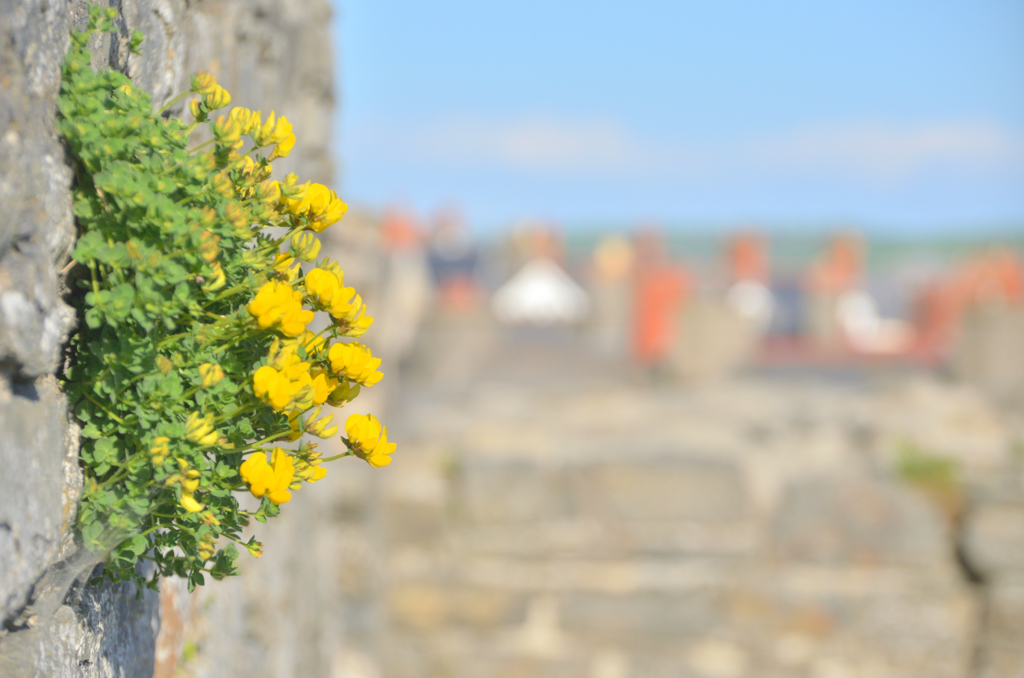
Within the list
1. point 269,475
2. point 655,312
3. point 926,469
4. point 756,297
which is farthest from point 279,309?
point 756,297

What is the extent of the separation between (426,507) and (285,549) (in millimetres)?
1715

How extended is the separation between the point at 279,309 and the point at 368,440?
0.19m

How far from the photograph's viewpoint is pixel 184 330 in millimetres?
1001

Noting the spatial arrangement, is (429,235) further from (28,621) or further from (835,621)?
(28,621)

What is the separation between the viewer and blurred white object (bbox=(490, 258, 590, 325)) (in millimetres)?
23031

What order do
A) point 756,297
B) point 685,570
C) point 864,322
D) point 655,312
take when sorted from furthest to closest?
point 756,297
point 864,322
point 655,312
point 685,570

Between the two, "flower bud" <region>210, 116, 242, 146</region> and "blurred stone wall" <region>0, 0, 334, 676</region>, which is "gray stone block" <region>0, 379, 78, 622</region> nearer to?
"blurred stone wall" <region>0, 0, 334, 676</region>

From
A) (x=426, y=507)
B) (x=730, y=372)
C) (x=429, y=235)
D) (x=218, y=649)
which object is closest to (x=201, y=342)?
(x=218, y=649)

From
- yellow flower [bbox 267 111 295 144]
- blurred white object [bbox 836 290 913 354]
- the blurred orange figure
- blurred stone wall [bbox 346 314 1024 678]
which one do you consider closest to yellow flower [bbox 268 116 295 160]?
yellow flower [bbox 267 111 295 144]

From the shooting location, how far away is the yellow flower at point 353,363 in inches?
39.5

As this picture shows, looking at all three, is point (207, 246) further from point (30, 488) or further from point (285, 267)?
point (30, 488)

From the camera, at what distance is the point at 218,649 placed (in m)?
1.88

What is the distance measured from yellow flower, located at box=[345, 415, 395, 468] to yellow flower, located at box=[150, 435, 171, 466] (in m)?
0.20

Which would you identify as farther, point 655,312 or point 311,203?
point 655,312
